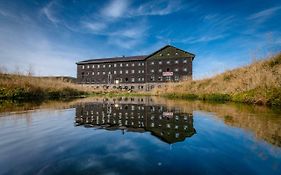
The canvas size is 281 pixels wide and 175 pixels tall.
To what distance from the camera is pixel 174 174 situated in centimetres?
245

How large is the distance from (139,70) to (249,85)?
2187 inches

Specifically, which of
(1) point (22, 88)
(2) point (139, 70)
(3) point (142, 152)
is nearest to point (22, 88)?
(1) point (22, 88)

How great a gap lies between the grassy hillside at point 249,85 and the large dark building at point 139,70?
37.5 m

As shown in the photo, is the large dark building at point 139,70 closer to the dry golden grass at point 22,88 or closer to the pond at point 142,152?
the dry golden grass at point 22,88

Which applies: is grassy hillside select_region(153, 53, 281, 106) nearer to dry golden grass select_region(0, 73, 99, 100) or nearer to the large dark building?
dry golden grass select_region(0, 73, 99, 100)

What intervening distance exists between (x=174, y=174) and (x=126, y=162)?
73 centimetres

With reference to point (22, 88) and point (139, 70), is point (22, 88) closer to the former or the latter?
point (22, 88)

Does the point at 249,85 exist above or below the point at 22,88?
above

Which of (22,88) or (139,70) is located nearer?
(22,88)

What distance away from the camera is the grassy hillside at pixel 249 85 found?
11869 mm

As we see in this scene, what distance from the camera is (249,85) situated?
48.3 feet

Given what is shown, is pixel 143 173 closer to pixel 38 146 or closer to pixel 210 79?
pixel 38 146

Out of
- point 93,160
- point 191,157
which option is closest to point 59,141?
point 93,160

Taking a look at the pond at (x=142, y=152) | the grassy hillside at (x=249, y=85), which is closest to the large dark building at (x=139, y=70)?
the grassy hillside at (x=249, y=85)
